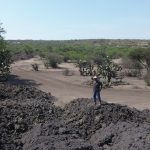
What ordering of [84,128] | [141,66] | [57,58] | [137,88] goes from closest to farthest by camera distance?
1. [84,128]
2. [137,88]
3. [141,66]
4. [57,58]

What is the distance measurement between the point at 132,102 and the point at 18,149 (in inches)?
623

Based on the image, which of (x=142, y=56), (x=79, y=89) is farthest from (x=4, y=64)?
(x=142, y=56)

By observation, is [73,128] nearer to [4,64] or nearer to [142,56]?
[4,64]

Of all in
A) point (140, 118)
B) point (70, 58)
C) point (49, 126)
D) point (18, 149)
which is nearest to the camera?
point (18, 149)

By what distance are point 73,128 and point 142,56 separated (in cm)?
3520

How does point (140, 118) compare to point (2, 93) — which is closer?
point (140, 118)

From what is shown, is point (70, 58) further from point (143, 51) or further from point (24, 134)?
point (24, 134)

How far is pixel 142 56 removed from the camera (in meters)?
53.9

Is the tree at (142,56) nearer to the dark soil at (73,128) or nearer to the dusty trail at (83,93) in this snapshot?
the dusty trail at (83,93)

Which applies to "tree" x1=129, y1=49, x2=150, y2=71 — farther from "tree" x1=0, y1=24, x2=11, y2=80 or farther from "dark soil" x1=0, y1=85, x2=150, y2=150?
"dark soil" x1=0, y1=85, x2=150, y2=150

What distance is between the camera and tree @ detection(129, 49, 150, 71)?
52.2 m

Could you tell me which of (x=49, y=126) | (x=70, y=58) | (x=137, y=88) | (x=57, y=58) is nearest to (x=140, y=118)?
(x=49, y=126)

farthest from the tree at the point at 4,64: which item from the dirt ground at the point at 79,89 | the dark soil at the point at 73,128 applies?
the dark soil at the point at 73,128

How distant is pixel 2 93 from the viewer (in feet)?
101
